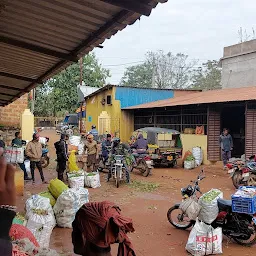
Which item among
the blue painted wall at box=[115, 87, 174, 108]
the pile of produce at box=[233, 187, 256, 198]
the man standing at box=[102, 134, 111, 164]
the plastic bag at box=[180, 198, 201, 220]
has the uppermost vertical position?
the blue painted wall at box=[115, 87, 174, 108]

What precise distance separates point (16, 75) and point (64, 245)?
2.96m

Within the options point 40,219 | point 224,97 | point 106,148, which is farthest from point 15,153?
point 224,97

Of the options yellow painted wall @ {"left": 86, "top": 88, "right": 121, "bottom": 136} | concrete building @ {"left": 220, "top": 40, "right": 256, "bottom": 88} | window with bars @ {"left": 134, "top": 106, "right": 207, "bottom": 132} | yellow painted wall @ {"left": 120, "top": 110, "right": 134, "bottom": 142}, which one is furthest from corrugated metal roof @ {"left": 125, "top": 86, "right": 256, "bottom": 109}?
concrete building @ {"left": 220, "top": 40, "right": 256, "bottom": 88}

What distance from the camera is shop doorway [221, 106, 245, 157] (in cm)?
1616

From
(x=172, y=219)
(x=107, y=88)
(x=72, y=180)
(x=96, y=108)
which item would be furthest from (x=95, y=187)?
(x=96, y=108)

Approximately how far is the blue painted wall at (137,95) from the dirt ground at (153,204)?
10514mm

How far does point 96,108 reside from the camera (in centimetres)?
2758

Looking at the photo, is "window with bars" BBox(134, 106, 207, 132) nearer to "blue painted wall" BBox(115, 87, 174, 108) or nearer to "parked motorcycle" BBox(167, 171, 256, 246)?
"blue painted wall" BBox(115, 87, 174, 108)

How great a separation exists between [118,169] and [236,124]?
9.31 m

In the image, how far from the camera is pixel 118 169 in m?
10.3

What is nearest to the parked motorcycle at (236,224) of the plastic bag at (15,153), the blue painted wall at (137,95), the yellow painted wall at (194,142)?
the plastic bag at (15,153)

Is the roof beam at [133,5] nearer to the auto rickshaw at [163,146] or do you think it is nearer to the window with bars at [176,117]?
the auto rickshaw at [163,146]

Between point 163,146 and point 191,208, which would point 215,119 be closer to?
point 163,146

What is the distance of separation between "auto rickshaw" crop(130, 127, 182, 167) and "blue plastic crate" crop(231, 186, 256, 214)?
857 centimetres
